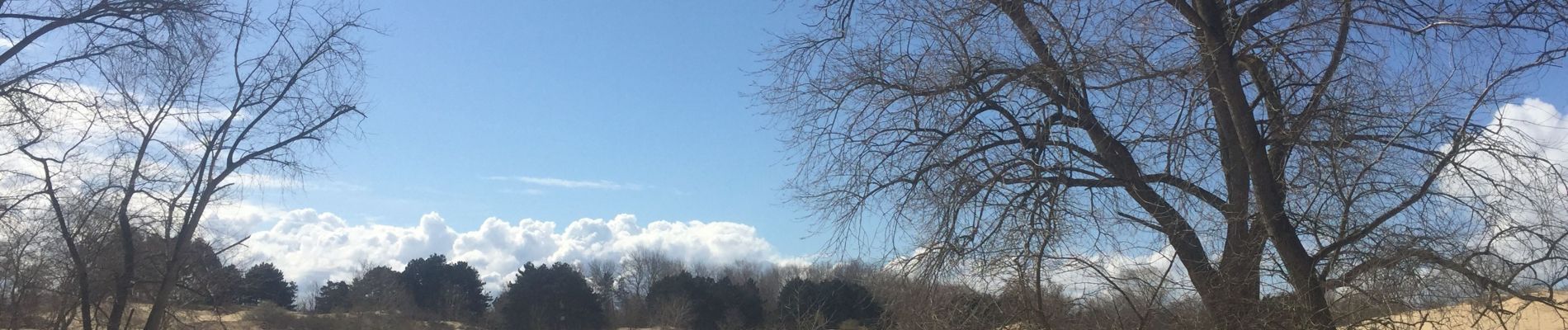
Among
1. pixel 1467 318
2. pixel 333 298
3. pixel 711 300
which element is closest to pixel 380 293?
pixel 333 298

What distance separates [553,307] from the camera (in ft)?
184

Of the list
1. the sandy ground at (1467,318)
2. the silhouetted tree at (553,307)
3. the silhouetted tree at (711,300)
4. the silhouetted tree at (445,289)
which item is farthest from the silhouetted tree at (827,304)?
the silhouetted tree at (445,289)

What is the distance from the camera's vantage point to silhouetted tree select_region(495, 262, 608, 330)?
56094mm

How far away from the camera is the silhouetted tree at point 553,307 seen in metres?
56.1

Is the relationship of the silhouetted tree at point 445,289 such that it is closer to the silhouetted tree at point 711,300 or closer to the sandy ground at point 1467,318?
the silhouetted tree at point 711,300

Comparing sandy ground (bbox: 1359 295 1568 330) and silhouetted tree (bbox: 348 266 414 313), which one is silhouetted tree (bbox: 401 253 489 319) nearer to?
silhouetted tree (bbox: 348 266 414 313)

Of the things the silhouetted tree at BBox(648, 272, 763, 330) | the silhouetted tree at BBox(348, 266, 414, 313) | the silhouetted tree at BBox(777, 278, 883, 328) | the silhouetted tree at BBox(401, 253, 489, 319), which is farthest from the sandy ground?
the silhouetted tree at BBox(401, 253, 489, 319)

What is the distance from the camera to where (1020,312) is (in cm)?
738

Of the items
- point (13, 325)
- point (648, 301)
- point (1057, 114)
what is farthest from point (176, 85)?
point (648, 301)

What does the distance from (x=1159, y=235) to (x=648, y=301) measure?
46854mm

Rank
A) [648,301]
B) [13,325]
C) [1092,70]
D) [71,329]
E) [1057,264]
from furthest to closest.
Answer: [648,301]
[71,329]
[13,325]
[1092,70]
[1057,264]

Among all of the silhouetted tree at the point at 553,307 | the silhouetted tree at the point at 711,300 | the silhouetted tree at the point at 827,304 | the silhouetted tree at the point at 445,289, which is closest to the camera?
the silhouetted tree at the point at 827,304

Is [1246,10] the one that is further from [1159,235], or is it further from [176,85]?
[176,85]

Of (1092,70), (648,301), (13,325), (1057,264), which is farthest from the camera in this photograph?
(648,301)
